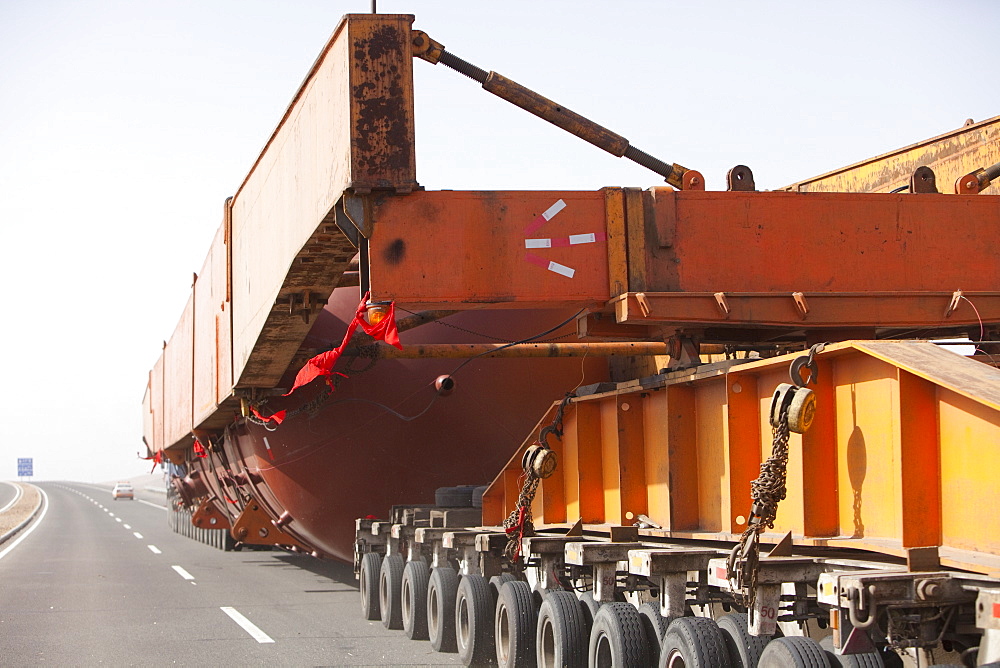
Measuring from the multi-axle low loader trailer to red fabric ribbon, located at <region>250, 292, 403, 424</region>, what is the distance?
4 centimetres

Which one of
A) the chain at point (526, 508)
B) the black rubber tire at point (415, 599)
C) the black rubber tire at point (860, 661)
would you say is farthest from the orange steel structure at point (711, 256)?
the black rubber tire at point (415, 599)

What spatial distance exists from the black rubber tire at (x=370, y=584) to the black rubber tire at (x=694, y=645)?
692 centimetres

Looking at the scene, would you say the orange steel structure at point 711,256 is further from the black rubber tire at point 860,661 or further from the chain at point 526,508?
the black rubber tire at point 860,661

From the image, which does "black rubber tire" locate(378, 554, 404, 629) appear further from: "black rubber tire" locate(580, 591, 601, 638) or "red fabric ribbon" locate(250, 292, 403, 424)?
"black rubber tire" locate(580, 591, 601, 638)

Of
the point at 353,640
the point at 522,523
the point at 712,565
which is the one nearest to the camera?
the point at 712,565

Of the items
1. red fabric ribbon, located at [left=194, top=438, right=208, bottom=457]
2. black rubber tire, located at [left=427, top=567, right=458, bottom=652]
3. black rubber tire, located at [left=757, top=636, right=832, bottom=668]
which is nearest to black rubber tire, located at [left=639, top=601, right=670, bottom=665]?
black rubber tire, located at [left=757, top=636, right=832, bottom=668]

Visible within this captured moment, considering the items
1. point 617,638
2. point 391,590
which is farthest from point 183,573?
point 617,638

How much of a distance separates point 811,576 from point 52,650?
7.51 meters

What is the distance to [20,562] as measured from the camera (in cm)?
2184

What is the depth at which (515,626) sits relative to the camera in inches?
337

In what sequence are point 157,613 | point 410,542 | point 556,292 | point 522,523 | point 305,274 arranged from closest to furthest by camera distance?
point 556,292 → point 522,523 → point 305,274 → point 410,542 → point 157,613

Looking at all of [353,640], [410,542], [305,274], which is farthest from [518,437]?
[305,274]

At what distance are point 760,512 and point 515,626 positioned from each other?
330 centimetres

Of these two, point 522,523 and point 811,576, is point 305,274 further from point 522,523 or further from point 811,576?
point 811,576
